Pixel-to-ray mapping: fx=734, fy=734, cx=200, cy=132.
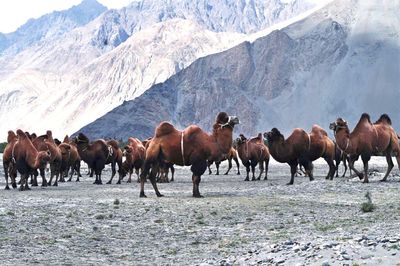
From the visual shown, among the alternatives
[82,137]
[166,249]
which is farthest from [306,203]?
[82,137]

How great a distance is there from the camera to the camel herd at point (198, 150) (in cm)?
2191

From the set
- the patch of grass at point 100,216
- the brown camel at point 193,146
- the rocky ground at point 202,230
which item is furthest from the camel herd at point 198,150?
the patch of grass at point 100,216

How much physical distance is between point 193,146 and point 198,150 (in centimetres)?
19

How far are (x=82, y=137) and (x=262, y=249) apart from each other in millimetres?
22294

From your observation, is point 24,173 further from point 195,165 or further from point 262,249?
point 262,249

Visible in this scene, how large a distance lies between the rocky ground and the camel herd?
1.34m

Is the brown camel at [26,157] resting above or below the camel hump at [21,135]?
below

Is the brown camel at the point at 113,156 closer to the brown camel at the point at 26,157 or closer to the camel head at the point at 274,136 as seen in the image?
the brown camel at the point at 26,157

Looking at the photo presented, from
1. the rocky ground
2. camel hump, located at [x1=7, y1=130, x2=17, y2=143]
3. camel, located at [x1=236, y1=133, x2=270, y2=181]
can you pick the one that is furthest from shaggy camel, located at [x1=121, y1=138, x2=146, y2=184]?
the rocky ground

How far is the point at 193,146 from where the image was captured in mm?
21688

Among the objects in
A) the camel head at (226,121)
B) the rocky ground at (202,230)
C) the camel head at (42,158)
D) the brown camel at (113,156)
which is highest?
the camel head at (226,121)

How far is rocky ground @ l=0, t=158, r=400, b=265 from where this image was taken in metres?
11.1

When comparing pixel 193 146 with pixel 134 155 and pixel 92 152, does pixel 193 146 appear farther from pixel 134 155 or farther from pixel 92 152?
pixel 134 155

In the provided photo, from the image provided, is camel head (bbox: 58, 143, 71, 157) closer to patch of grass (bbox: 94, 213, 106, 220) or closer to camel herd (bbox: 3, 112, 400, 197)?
camel herd (bbox: 3, 112, 400, 197)
